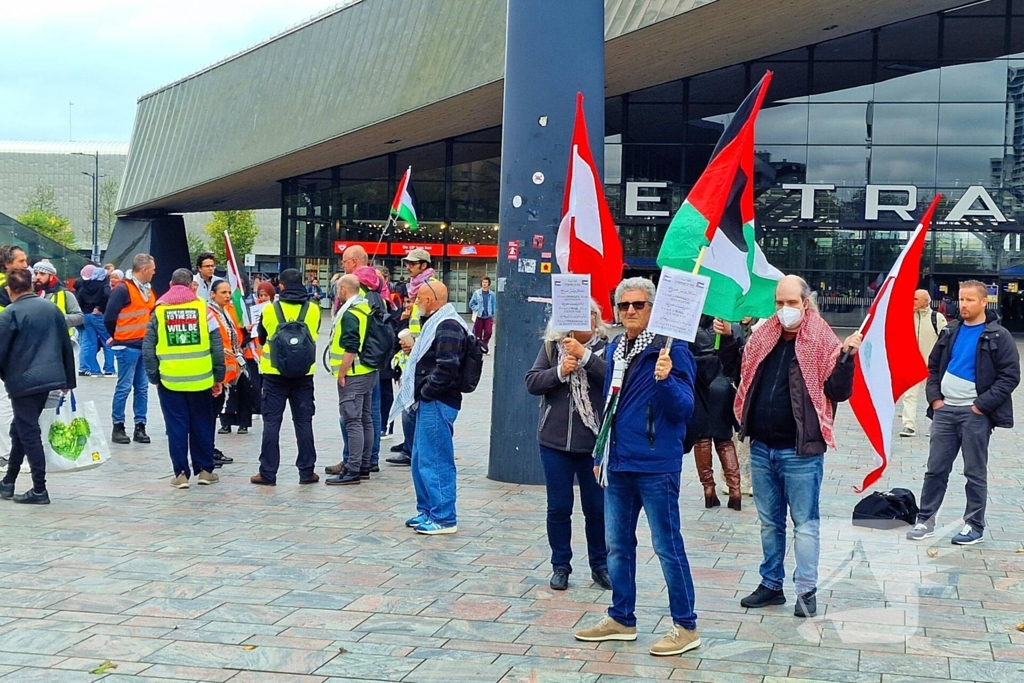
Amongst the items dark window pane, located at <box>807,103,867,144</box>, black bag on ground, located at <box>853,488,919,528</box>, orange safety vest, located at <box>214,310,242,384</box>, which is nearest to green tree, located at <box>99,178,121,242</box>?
dark window pane, located at <box>807,103,867,144</box>

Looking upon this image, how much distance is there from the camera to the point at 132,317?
11570mm

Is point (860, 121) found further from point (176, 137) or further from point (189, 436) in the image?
point (189, 436)

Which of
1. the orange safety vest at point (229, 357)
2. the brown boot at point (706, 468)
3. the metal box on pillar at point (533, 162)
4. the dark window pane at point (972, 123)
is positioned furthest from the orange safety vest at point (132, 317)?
the dark window pane at point (972, 123)

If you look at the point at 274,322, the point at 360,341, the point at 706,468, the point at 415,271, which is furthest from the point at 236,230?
the point at 706,468

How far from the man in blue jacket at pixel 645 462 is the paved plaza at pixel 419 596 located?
0.16 m

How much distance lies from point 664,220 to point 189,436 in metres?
22.9

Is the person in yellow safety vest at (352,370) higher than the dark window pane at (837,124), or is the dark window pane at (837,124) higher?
the dark window pane at (837,124)

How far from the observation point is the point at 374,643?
17.3 ft

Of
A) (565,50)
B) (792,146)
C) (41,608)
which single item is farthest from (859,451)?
(792,146)

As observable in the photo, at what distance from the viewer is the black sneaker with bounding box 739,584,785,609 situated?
596 centimetres

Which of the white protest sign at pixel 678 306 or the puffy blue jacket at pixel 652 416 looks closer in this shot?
the white protest sign at pixel 678 306

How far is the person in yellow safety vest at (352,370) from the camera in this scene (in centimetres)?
919

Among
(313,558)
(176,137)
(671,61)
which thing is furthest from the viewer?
(176,137)

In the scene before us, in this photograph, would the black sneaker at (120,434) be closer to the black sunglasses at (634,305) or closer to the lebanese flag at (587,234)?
the lebanese flag at (587,234)
